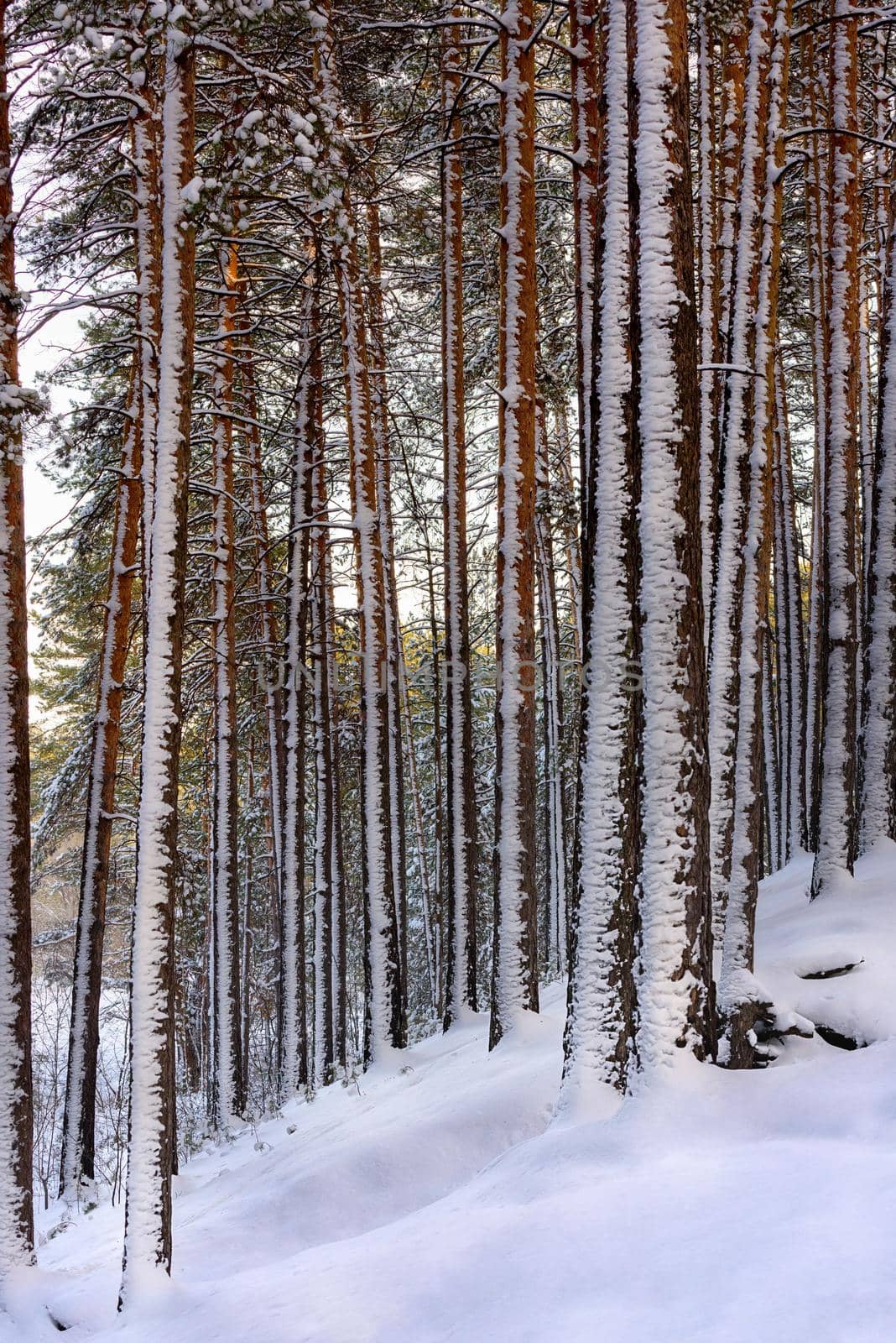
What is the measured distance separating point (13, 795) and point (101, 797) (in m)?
3.65

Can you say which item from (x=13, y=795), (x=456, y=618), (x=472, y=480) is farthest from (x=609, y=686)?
(x=472, y=480)

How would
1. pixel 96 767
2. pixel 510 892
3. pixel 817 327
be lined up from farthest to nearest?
pixel 817 327 < pixel 96 767 < pixel 510 892

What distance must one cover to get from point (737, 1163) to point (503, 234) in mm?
8312

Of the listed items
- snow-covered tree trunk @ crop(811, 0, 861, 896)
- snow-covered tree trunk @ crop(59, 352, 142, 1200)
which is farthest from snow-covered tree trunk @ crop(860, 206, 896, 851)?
snow-covered tree trunk @ crop(59, 352, 142, 1200)

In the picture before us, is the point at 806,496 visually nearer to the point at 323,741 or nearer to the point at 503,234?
the point at 323,741

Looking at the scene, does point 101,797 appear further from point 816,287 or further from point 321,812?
point 816,287

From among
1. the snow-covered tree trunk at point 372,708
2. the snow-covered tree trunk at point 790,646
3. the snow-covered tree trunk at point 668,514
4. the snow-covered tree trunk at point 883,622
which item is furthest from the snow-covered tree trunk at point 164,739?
the snow-covered tree trunk at point 790,646

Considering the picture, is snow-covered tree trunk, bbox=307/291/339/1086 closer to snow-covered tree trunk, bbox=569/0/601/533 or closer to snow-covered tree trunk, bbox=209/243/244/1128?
snow-covered tree trunk, bbox=209/243/244/1128

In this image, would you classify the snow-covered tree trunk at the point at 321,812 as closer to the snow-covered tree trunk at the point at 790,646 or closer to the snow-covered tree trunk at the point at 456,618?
the snow-covered tree trunk at the point at 456,618

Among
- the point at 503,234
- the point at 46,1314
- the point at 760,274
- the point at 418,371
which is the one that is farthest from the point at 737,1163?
the point at 418,371

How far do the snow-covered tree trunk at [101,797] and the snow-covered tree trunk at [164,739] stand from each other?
473 centimetres

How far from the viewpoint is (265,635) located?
1870 centimetres

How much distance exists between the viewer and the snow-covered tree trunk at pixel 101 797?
11523 mm

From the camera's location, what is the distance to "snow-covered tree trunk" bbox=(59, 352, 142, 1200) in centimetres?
1152
